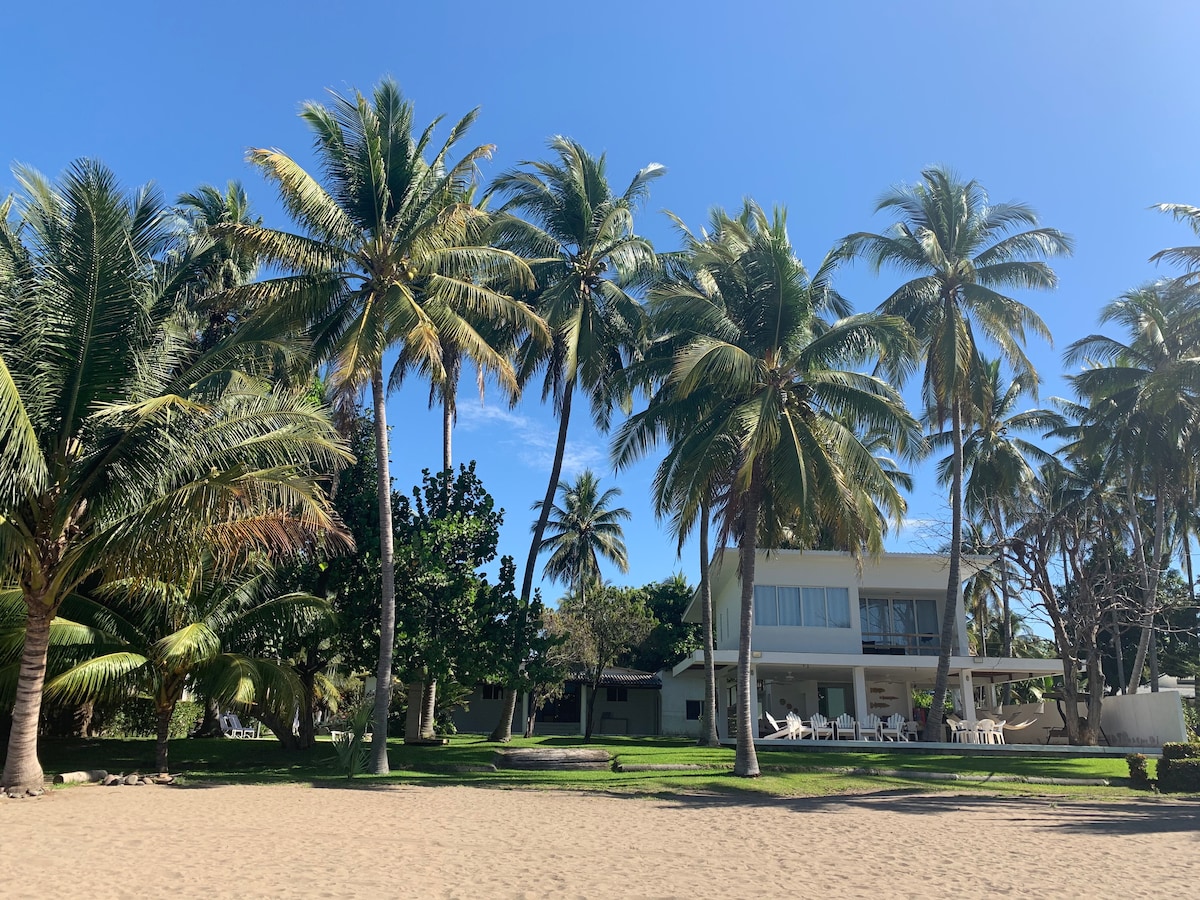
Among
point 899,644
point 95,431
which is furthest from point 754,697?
point 95,431

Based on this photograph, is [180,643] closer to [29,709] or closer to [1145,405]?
[29,709]

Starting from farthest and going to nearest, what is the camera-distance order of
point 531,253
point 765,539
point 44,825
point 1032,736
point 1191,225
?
point 1032,736, point 531,253, point 1191,225, point 765,539, point 44,825

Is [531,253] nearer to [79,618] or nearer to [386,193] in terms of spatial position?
[386,193]

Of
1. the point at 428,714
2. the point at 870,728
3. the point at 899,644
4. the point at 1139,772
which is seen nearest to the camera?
the point at 1139,772

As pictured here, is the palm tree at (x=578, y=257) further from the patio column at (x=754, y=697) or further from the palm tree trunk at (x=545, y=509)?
the patio column at (x=754, y=697)

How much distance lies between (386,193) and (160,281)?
4544 millimetres

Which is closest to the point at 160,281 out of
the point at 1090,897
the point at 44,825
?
the point at 44,825

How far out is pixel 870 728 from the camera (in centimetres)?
2356

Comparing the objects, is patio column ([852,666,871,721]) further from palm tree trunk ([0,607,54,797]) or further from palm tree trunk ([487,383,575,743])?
A: palm tree trunk ([0,607,54,797])

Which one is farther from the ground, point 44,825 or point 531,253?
point 531,253

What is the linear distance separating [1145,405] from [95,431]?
26.6m

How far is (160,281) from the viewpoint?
1423 cm

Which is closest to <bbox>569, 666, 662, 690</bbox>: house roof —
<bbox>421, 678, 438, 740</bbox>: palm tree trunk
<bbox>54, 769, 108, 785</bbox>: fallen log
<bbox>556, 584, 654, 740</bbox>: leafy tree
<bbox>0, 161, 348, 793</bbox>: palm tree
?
<bbox>556, 584, 654, 740</bbox>: leafy tree

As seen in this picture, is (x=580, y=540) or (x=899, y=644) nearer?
(x=899, y=644)
